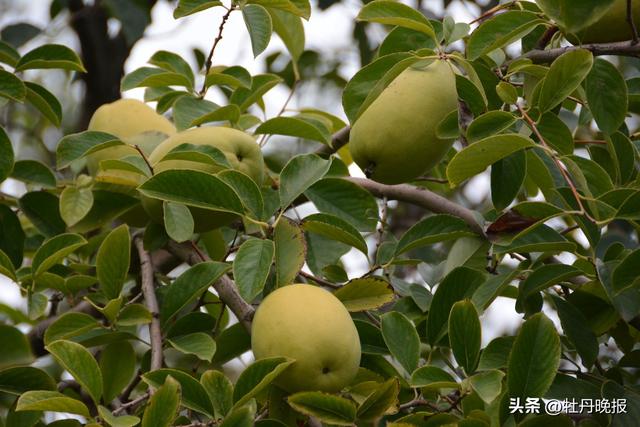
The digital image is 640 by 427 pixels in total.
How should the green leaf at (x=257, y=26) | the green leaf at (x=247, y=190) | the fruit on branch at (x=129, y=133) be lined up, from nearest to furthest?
the green leaf at (x=247, y=190)
the green leaf at (x=257, y=26)
the fruit on branch at (x=129, y=133)

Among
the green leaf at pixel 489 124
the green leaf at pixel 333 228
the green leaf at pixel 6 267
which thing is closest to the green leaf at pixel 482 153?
the green leaf at pixel 489 124

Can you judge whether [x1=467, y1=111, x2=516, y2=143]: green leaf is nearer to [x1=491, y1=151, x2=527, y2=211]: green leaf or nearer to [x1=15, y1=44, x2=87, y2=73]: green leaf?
[x1=491, y1=151, x2=527, y2=211]: green leaf

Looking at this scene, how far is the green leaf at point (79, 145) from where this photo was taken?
1.23 metres

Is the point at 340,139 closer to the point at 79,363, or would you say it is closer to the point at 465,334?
the point at 465,334

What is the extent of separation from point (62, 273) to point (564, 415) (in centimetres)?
78

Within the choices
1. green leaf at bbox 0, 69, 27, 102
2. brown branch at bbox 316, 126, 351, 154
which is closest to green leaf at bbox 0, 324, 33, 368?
green leaf at bbox 0, 69, 27, 102

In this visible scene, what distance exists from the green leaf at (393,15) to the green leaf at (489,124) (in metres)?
0.14

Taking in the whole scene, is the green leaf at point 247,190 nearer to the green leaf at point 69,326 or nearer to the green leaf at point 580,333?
the green leaf at point 69,326

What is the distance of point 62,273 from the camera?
4.62 ft

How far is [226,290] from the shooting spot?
1.19m

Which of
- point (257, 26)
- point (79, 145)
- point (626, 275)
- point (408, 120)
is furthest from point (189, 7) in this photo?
point (626, 275)

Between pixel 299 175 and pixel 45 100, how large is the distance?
483mm

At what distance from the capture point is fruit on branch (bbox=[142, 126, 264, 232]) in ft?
3.93

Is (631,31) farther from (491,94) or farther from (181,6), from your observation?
(181,6)
